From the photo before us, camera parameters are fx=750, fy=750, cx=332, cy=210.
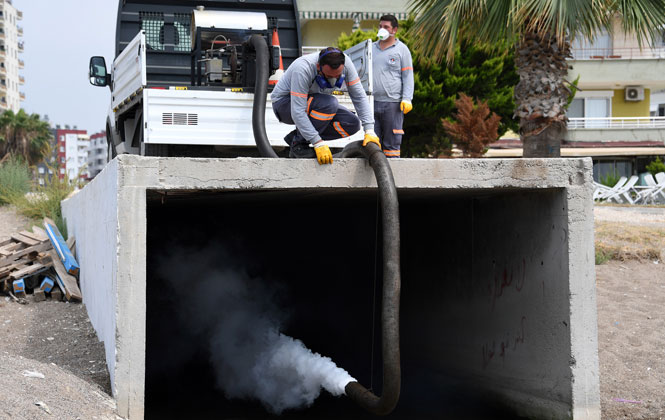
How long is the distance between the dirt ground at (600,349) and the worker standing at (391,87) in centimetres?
337

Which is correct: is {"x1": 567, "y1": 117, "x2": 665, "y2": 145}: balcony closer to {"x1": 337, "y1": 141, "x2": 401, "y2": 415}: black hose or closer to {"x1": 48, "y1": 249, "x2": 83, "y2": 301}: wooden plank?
{"x1": 48, "y1": 249, "x2": 83, "y2": 301}: wooden plank

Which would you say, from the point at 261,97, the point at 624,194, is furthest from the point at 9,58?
the point at 261,97

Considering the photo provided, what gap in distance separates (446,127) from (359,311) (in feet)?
39.1

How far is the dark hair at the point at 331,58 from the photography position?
612cm

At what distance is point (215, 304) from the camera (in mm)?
10688

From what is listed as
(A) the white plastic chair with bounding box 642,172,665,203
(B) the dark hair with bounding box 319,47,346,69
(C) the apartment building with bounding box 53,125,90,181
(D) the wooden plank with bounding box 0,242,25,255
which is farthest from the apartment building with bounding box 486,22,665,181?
(C) the apartment building with bounding box 53,125,90,181

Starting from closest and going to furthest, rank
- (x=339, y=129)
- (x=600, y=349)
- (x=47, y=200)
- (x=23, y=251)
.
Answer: (x=339, y=129), (x=600, y=349), (x=23, y=251), (x=47, y=200)

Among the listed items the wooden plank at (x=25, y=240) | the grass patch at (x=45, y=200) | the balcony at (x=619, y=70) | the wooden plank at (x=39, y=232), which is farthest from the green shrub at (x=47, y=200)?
the balcony at (x=619, y=70)

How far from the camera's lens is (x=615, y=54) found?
35.0 metres

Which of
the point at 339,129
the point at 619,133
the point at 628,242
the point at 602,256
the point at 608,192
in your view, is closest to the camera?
the point at 339,129

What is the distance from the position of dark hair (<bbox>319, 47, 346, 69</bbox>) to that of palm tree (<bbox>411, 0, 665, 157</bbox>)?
17.0 feet

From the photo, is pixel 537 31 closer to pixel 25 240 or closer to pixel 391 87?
pixel 391 87

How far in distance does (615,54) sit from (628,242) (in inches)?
968

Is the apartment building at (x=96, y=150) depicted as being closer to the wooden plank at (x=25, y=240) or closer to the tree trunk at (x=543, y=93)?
the wooden plank at (x=25, y=240)
